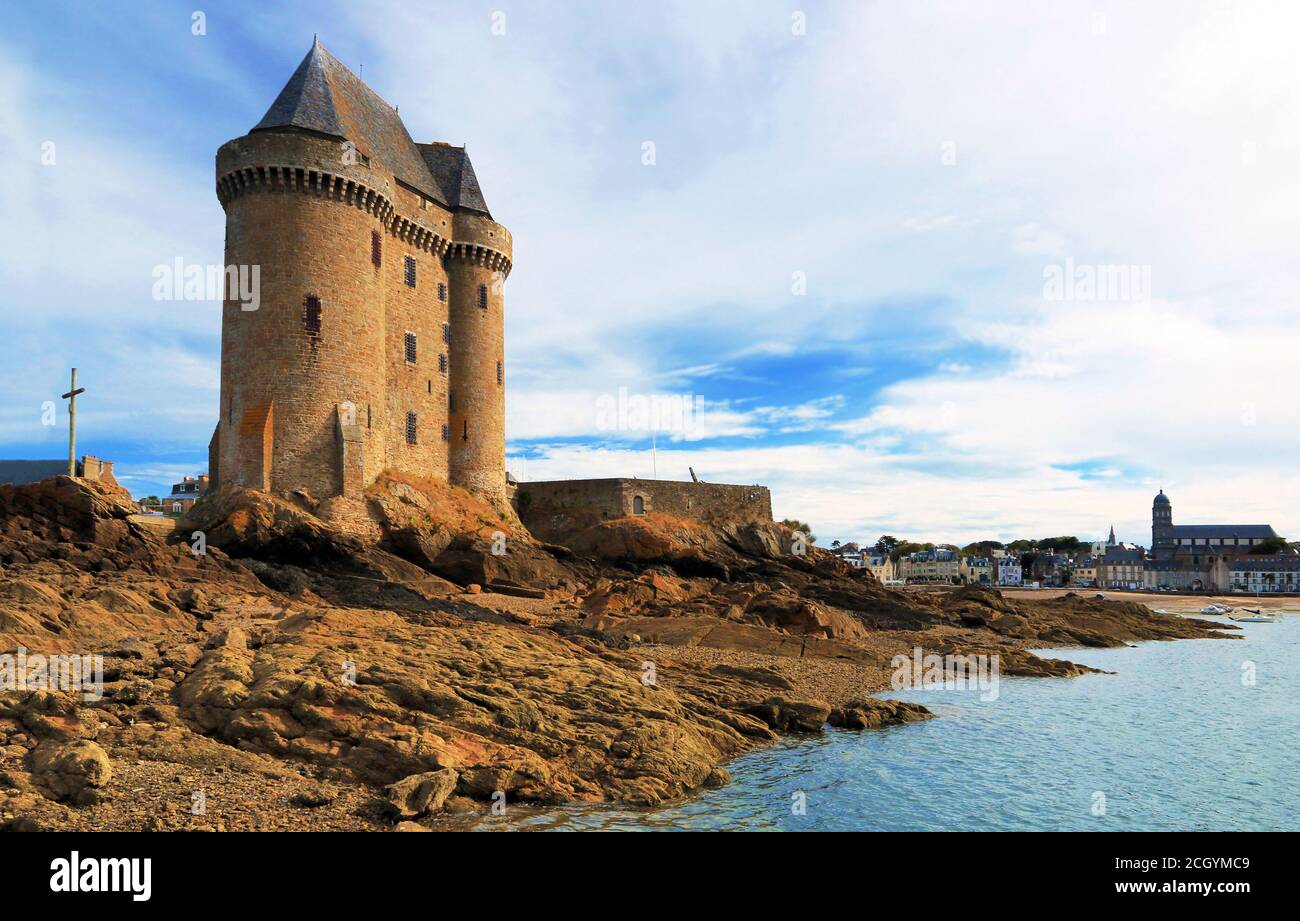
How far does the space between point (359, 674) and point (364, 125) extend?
1422 inches

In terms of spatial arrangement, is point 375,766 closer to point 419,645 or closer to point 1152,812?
point 419,645

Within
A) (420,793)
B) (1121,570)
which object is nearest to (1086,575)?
(1121,570)

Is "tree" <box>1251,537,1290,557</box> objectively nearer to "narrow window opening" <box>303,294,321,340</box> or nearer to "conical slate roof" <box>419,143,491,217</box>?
"conical slate roof" <box>419,143,491,217</box>

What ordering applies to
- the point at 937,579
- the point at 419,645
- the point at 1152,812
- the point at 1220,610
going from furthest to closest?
the point at 937,579, the point at 1220,610, the point at 419,645, the point at 1152,812

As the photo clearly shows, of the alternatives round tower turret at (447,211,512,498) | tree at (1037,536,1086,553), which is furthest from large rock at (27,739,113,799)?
tree at (1037,536,1086,553)

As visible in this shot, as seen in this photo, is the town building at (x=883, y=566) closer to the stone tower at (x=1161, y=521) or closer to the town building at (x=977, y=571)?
the town building at (x=977, y=571)

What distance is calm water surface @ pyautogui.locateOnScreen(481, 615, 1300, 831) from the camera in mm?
11891

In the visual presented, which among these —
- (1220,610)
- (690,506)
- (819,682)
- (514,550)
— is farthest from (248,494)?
(1220,610)

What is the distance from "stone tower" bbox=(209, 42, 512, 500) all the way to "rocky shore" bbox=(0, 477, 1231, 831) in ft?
9.52

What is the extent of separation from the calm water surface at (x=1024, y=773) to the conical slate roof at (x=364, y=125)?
3428cm

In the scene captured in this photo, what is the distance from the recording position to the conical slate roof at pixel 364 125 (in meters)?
36.9

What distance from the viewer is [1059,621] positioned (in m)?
43.8
